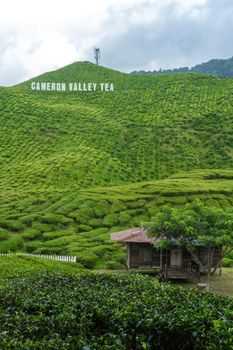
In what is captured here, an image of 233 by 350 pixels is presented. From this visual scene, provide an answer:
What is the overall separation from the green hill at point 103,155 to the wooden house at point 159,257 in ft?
6.76

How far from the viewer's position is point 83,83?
118938mm

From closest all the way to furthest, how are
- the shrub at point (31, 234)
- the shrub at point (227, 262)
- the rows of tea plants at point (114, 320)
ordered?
the rows of tea plants at point (114, 320)
the shrub at point (227, 262)
the shrub at point (31, 234)

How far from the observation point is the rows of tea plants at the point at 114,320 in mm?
9828

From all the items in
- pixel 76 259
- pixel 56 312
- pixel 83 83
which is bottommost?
pixel 76 259

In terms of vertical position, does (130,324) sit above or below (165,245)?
above

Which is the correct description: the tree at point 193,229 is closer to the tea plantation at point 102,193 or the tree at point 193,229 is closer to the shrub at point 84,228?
the tea plantation at point 102,193

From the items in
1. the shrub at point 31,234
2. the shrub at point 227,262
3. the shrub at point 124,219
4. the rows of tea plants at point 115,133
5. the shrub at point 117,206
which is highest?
the rows of tea plants at point 115,133

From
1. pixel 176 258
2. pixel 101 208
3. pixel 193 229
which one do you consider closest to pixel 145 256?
pixel 176 258

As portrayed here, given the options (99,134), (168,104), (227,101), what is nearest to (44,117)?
(99,134)

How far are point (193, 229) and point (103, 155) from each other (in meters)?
45.7

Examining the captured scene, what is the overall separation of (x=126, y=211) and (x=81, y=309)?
3467 cm

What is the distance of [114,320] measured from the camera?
38.4ft

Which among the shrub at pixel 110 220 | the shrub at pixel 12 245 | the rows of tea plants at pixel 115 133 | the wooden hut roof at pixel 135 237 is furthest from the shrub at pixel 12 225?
the rows of tea plants at pixel 115 133

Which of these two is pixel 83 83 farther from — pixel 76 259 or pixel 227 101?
pixel 76 259
